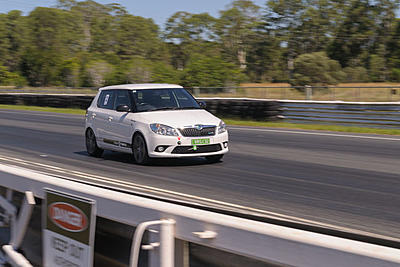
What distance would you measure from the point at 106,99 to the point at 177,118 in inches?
96.8

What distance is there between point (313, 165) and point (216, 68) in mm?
46923

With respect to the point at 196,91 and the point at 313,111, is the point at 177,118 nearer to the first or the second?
the point at 313,111

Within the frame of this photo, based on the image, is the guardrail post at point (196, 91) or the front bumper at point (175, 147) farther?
the guardrail post at point (196, 91)

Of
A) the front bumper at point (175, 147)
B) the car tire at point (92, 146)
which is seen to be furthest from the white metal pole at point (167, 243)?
the car tire at point (92, 146)

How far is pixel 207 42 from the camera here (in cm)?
11238

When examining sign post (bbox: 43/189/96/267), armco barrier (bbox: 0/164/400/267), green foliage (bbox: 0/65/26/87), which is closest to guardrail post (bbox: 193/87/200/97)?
armco barrier (bbox: 0/164/400/267)

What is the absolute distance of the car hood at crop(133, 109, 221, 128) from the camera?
11391 millimetres

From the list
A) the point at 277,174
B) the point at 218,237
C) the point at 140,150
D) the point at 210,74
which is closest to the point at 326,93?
the point at 140,150

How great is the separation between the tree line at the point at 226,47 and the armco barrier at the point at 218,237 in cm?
5371

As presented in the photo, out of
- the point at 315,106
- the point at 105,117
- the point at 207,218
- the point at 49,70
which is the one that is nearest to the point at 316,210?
the point at 207,218

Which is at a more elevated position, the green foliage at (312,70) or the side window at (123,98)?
the green foliage at (312,70)

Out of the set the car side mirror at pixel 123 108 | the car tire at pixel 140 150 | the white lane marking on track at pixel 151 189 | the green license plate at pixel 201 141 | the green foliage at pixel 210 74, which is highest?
the green foliage at pixel 210 74

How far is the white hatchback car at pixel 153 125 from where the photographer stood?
37.0ft

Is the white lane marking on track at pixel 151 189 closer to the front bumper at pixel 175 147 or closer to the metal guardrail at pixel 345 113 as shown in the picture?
the front bumper at pixel 175 147
